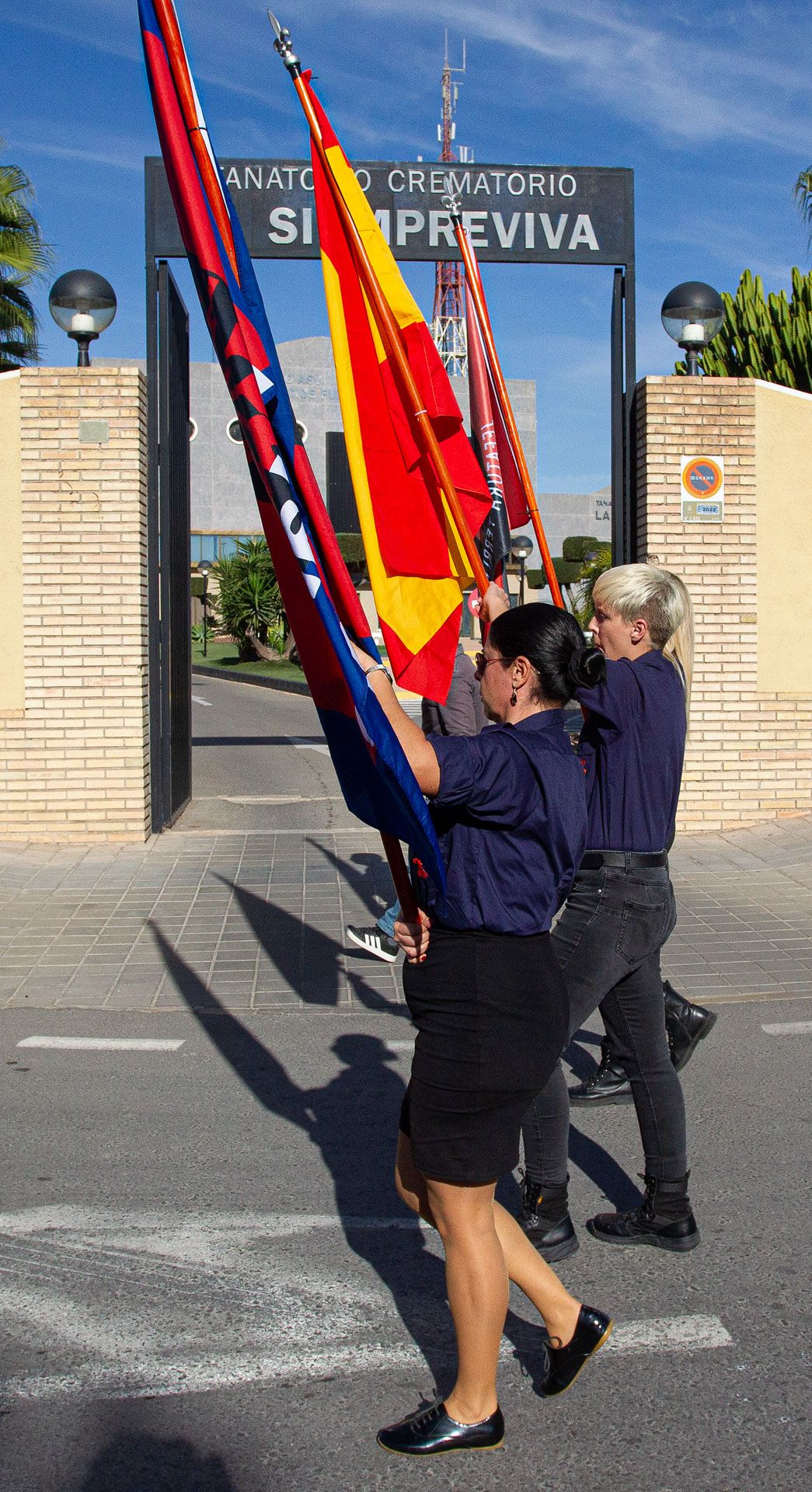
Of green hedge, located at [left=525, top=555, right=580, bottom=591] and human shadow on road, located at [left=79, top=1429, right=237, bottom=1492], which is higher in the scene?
green hedge, located at [left=525, top=555, right=580, bottom=591]

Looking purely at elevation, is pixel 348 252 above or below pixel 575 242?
below

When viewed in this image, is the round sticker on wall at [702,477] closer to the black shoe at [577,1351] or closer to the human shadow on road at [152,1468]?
the black shoe at [577,1351]

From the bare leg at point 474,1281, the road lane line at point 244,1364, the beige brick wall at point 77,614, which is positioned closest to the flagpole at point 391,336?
the bare leg at point 474,1281

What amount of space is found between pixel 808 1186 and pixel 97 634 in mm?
6906

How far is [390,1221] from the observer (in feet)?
12.6

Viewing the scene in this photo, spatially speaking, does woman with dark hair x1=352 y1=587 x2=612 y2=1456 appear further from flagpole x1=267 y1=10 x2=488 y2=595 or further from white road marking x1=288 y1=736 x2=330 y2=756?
white road marking x1=288 y1=736 x2=330 y2=756

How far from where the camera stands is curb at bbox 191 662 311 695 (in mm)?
29109

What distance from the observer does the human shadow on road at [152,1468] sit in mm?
2609

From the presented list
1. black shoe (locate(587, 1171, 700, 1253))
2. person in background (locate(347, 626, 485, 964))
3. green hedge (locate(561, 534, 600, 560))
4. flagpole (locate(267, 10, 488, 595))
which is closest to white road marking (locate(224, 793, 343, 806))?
person in background (locate(347, 626, 485, 964))

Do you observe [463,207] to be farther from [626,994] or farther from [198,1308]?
[198,1308]

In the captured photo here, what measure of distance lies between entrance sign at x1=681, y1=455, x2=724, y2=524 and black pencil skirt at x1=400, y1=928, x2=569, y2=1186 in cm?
788

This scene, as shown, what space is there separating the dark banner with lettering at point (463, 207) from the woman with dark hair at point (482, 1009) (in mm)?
8211

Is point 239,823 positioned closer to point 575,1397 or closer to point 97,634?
point 97,634

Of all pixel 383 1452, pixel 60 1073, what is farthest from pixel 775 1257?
pixel 60 1073
